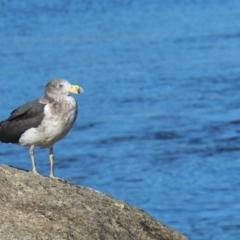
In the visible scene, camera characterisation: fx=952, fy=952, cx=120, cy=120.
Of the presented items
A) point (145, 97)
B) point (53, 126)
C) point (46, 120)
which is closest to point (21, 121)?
point (46, 120)

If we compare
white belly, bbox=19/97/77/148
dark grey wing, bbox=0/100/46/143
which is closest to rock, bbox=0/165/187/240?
white belly, bbox=19/97/77/148

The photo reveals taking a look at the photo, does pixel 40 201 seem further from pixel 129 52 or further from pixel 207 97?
pixel 129 52

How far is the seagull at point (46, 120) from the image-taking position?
10.8 meters

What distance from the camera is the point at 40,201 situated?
907cm

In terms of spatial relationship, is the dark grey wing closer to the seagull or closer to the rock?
the seagull

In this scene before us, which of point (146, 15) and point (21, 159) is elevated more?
point (146, 15)

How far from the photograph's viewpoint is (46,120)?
1082 cm

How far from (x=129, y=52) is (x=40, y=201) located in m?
33.0

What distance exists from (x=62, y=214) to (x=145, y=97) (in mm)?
25107

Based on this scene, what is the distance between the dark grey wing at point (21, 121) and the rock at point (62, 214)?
1094mm

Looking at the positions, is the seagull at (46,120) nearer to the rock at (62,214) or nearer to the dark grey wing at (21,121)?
the dark grey wing at (21,121)

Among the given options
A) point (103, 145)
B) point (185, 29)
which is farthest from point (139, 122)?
point (185, 29)

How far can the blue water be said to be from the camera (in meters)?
23.7

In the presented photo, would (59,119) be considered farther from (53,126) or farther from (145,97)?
(145,97)
